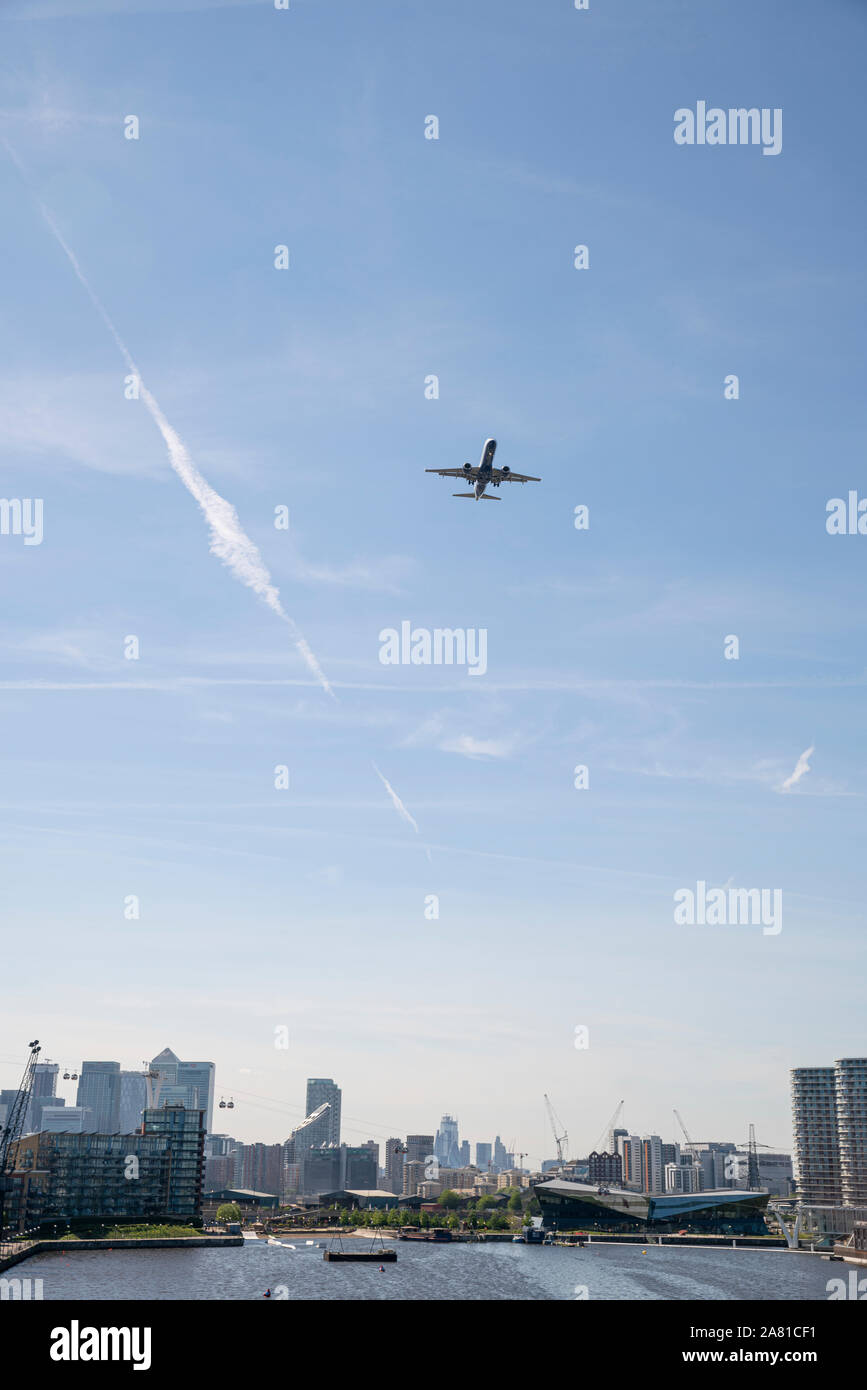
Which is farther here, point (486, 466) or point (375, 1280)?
point (375, 1280)

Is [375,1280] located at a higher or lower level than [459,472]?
lower

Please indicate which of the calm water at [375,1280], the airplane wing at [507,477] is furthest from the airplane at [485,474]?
the calm water at [375,1280]

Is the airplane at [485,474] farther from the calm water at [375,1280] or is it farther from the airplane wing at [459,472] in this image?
the calm water at [375,1280]

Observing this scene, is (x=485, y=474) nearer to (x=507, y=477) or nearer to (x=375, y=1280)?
(x=507, y=477)

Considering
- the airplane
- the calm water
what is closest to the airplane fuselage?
the airplane

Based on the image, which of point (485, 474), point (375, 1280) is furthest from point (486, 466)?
point (375, 1280)

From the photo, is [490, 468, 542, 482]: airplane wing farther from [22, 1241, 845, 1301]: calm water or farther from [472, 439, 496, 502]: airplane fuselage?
[22, 1241, 845, 1301]: calm water

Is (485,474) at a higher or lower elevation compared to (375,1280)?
higher

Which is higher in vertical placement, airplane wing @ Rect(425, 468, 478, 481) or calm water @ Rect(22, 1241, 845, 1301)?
airplane wing @ Rect(425, 468, 478, 481)

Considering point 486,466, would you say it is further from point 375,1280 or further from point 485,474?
point 375,1280
